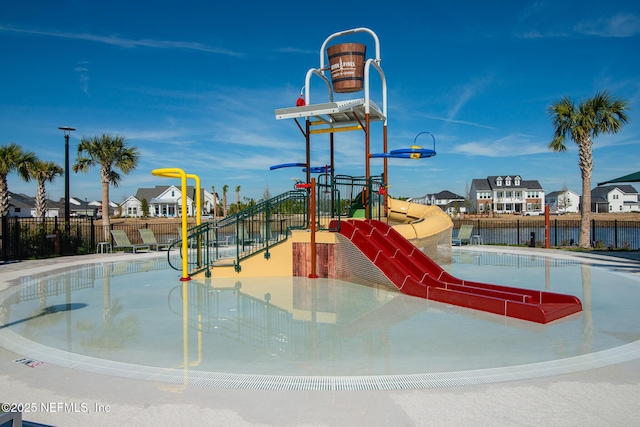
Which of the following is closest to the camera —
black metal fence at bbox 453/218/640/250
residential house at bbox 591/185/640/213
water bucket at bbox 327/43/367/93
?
water bucket at bbox 327/43/367/93

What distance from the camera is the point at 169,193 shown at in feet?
238

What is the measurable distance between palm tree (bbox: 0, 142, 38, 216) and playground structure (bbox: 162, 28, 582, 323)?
16195mm

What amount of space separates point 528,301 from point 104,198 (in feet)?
68.9

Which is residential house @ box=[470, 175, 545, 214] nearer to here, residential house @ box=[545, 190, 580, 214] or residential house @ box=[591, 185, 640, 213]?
residential house @ box=[545, 190, 580, 214]

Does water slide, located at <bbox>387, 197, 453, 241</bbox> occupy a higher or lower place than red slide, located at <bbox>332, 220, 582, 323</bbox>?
higher

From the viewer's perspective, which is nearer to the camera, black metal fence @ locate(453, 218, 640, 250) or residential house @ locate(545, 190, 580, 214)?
black metal fence @ locate(453, 218, 640, 250)

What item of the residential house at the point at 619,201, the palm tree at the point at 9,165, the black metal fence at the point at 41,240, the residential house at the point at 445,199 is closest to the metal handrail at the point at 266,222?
the black metal fence at the point at 41,240

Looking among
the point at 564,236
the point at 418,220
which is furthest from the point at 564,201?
the point at 418,220

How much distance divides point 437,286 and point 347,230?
269 cm

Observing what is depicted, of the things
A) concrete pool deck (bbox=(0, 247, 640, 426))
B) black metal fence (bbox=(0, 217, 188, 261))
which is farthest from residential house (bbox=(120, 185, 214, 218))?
concrete pool deck (bbox=(0, 247, 640, 426))

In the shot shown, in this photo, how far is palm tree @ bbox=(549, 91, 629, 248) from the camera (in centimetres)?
1822

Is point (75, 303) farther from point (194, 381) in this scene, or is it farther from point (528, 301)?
point (528, 301)

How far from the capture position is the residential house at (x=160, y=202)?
72.1 metres

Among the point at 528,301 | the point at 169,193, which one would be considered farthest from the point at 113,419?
the point at 169,193
